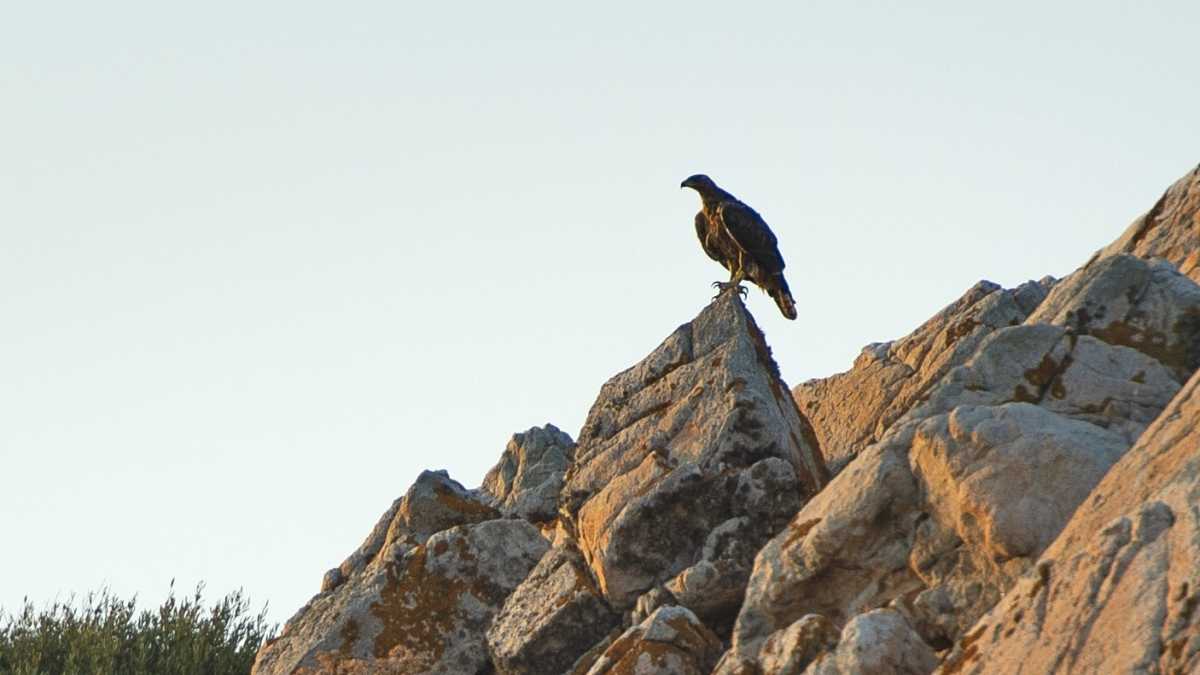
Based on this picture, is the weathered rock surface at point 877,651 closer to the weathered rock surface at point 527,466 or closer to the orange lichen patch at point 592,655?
the orange lichen patch at point 592,655

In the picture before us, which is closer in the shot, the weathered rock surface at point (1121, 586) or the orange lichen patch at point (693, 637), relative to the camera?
the weathered rock surface at point (1121, 586)

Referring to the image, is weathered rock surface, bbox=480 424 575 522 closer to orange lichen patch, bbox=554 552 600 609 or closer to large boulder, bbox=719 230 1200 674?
orange lichen patch, bbox=554 552 600 609

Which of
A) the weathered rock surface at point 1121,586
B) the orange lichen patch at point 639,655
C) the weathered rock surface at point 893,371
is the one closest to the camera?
the weathered rock surface at point 1121,586

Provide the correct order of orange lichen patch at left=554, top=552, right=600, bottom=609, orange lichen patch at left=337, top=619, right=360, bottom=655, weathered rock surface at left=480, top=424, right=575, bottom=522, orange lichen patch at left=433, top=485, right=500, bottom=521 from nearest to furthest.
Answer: orange lichen patch at left=554, top=552, right=600, bottom=609 → orange lichen patch at left=337, top=619, right=360, bottom=655 → orange lichen patch at left=433, top=485, right=500, bottom=521 → weathered rock surface at left=480, top=424, right=575, bottom=522

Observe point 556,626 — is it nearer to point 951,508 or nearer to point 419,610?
point 419,610

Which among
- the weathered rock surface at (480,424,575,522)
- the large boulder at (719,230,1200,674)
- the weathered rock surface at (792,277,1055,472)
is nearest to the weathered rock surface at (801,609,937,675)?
the large boulder at (719,230,1200,674)

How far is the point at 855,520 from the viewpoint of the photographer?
1134 centimetres

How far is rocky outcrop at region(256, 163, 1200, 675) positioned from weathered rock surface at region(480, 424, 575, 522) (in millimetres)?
149

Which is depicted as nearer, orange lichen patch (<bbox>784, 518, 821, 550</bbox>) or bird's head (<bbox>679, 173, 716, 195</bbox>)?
orange lichen patch (<bbox>784, 518, 821, 550</bbox>)

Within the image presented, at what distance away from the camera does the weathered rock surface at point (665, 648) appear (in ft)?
38.1

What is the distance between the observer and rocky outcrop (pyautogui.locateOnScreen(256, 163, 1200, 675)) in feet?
28.7

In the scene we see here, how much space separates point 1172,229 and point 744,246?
5.49 m

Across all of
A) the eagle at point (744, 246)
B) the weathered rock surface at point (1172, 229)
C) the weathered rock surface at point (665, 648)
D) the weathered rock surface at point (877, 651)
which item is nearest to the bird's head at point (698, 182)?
the eagle at point (744, 246)

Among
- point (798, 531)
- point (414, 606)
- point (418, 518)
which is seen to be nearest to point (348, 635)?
point (414, 606)
